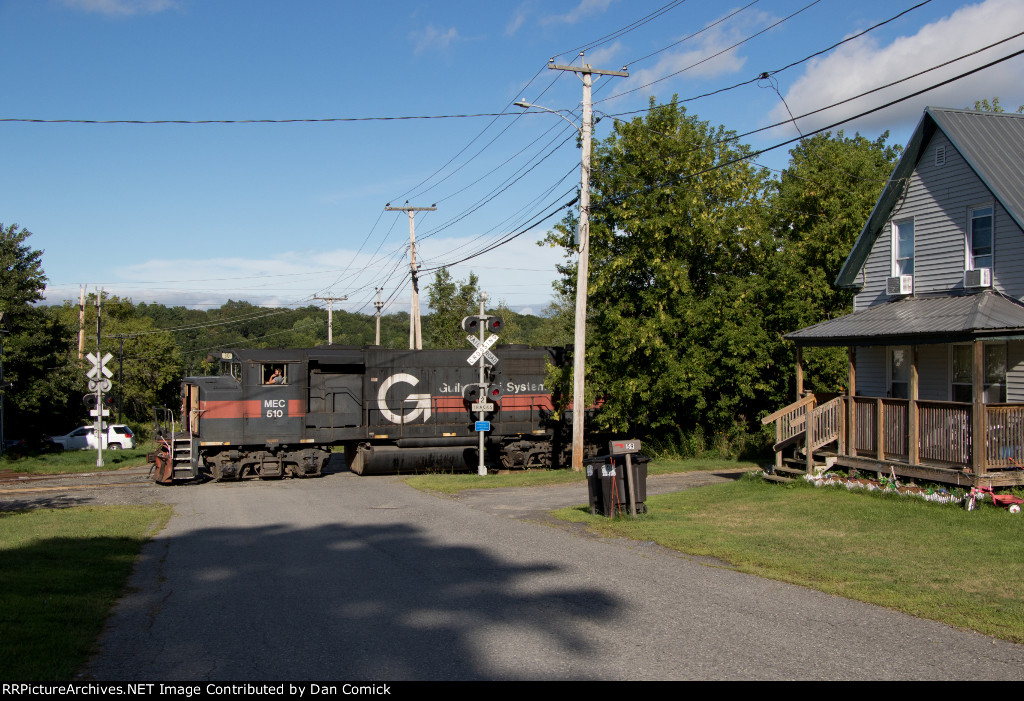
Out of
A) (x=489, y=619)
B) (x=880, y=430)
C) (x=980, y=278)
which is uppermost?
(x=980, y=278)

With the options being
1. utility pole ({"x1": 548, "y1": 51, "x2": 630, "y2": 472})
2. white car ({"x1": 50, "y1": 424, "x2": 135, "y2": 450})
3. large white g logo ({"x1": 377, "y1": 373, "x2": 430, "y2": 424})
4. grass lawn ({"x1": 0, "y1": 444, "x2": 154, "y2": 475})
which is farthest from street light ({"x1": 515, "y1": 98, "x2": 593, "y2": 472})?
white car ({"x1": 50, "y1": 424, "x2": 135, "y2": 450})

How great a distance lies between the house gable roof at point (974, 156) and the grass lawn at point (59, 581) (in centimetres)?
1739

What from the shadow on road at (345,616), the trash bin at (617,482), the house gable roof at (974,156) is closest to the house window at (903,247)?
the house gable roof at (974,156)

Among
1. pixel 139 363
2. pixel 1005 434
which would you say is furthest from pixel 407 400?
pixel 139 363

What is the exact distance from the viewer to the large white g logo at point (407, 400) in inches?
1029

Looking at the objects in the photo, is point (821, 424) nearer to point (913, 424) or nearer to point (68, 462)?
point (913, 424)

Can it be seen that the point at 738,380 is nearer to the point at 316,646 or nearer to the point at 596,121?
the point at 596,121

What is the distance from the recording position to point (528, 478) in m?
23.2

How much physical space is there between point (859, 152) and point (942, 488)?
25840mm

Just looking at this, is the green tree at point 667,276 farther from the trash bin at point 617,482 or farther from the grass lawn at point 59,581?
the grass lawn at point 59,581

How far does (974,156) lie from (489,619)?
624 inches

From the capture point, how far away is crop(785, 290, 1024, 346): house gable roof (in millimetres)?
14945

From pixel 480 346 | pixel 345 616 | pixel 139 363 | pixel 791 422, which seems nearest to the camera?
pixel 345 616

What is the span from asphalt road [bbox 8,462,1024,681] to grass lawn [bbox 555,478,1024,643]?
2.00ft
